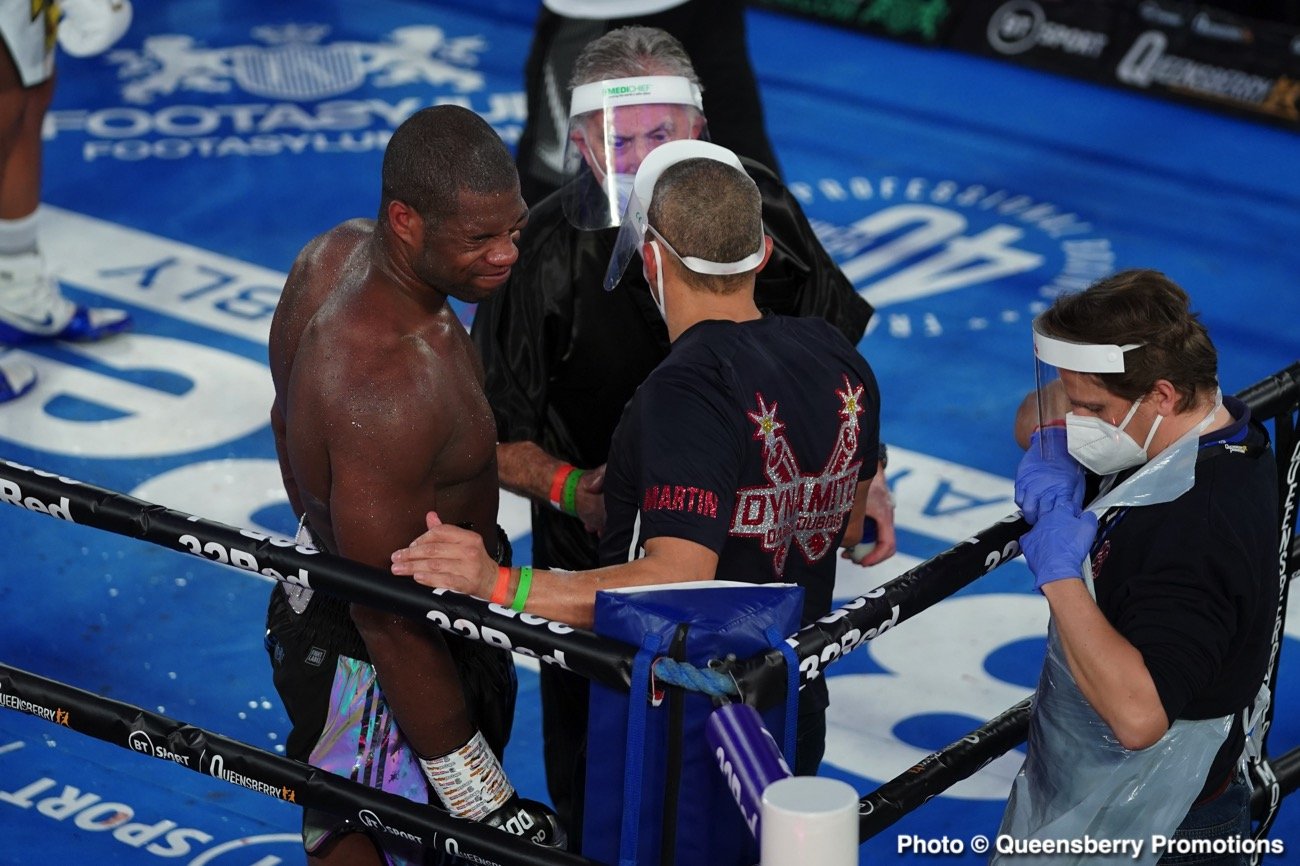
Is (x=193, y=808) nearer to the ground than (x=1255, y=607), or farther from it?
nearer to the ground

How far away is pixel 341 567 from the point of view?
8.06 feet

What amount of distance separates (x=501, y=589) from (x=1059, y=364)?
36.1 inches

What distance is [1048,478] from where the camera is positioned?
2.74 metres

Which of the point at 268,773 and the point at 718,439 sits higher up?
the point at 718,439

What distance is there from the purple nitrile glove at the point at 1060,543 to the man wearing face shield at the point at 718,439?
43 centimetres

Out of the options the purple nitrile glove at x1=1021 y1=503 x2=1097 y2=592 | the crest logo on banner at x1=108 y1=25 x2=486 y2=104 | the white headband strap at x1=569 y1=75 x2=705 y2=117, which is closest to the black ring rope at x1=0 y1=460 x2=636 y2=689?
the purple nitrile glove at x1=1021 y1=503 x2=1097 y2=592

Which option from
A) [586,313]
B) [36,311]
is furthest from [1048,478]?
[36,311]

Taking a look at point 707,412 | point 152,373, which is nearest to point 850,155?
point 152,373

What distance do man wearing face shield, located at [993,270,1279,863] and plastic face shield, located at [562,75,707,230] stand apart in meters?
1.14

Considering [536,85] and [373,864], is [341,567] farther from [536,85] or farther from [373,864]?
[536,85]

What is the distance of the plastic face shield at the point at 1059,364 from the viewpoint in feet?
8.50

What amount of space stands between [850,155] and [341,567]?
608 centimetres

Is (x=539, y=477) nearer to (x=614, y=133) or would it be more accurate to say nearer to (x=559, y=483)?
(x=559, y=483)

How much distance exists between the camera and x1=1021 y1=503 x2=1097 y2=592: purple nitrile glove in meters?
2.54
